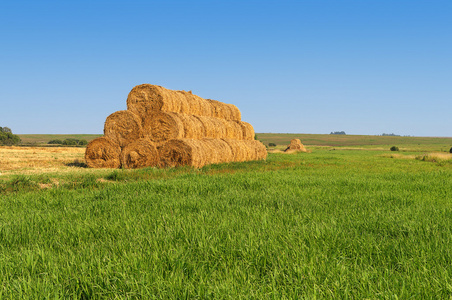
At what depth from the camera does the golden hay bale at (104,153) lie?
17562mm

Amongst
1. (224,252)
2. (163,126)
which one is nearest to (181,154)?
(163,126)

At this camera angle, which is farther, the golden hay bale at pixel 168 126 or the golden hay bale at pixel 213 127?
the golden hay bale at pixel 213 127

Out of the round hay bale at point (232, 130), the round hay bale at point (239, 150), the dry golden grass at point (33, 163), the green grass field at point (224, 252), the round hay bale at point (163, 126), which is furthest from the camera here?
the round hay bale at point (232, 130)

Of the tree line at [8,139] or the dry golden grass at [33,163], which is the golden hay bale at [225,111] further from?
the tree line at [8,139]

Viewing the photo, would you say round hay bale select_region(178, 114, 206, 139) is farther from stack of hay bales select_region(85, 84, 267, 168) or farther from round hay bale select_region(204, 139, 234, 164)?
round hay bale select_region(204, 139, 234, 164)

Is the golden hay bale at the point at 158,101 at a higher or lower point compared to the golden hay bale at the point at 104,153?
higher

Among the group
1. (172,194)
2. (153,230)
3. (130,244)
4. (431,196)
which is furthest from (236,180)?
(130,244)

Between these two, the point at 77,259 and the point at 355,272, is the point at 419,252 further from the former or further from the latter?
the point at 77,259

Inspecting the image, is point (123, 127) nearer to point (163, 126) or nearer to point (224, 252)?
point (163, 126)

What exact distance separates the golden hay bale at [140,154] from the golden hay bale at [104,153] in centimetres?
62

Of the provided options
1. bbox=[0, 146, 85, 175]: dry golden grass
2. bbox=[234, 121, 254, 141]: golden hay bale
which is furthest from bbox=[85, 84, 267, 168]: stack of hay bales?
bbox=[234, 121, 254, 141]: golden hay bale

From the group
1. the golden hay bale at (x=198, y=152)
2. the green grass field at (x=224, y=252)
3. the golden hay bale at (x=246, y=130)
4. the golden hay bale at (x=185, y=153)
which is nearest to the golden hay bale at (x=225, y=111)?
the golden hay bale at (x=246, y=130)

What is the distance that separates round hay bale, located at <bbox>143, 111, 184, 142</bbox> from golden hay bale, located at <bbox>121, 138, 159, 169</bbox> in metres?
0.49

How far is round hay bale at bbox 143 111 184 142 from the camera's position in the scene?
54.8 ft
